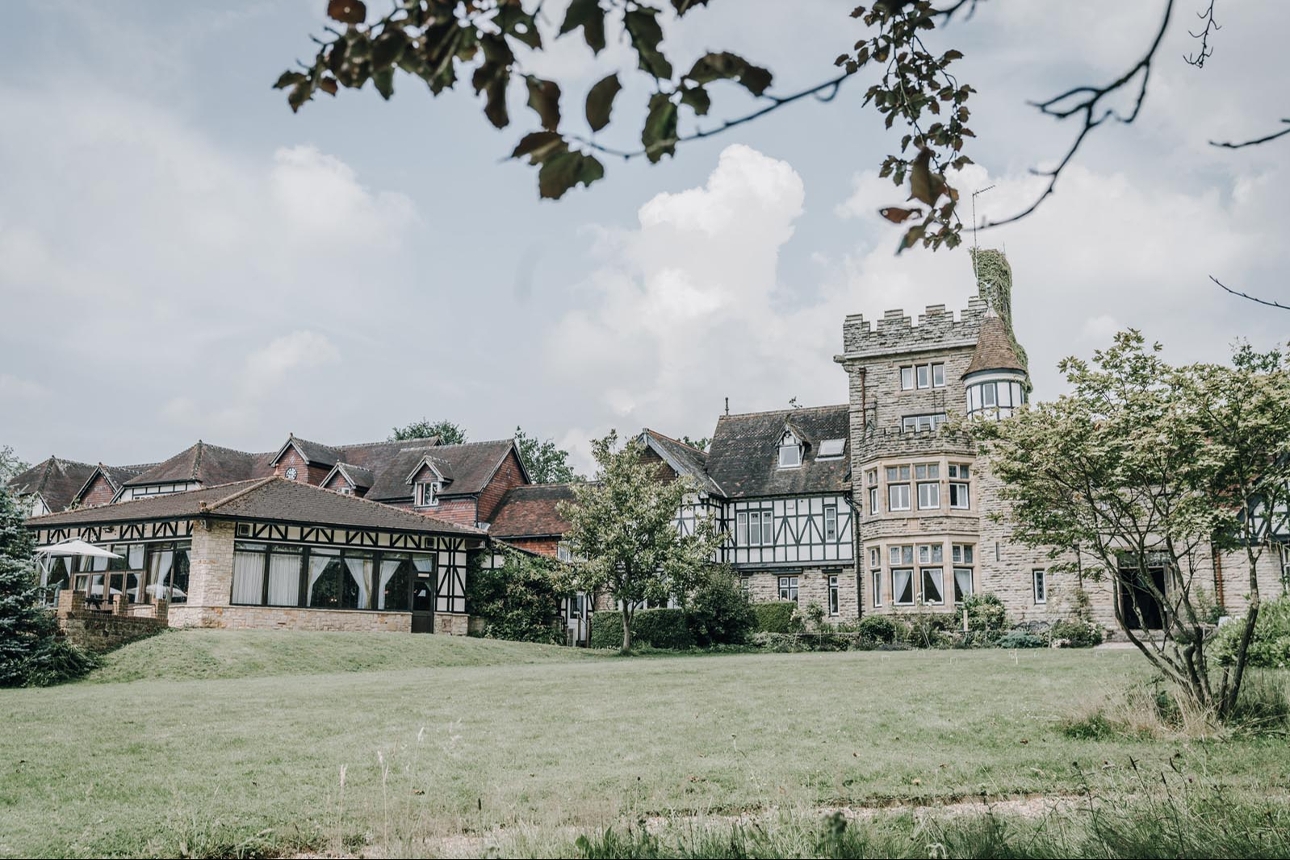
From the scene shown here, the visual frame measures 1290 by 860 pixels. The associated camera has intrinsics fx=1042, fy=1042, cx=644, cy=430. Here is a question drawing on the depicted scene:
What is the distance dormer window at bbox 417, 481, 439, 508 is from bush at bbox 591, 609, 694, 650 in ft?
32.5

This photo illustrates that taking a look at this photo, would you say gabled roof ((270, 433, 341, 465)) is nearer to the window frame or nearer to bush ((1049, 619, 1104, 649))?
the window frame

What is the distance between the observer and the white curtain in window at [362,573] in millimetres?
31172

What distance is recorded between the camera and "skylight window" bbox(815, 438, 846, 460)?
3775 cm

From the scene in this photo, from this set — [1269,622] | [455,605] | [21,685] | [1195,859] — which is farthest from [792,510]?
[1195,859]

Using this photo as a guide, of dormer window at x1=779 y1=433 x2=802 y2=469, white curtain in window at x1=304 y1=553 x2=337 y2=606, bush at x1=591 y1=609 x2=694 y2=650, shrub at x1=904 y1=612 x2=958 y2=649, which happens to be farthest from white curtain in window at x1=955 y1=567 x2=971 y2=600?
white curtain in window at x1=304 y1=553 x2=337 y2=606

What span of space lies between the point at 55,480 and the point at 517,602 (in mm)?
31279

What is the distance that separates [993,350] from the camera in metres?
33.5

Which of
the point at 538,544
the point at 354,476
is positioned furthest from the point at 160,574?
the point at 354,476

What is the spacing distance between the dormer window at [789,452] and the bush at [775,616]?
5741mm

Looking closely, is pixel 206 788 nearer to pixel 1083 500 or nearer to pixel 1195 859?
pixel 1195 859

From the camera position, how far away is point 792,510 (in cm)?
3672

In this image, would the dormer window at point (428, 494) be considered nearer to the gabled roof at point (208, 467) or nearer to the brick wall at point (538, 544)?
the brick wall at point (538, 544)

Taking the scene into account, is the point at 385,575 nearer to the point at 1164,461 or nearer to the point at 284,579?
the point at 284,579

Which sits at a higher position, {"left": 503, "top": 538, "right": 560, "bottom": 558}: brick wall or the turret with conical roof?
the turret with conical roof
